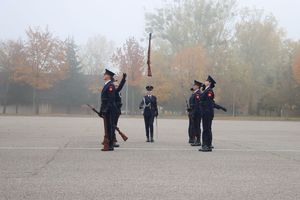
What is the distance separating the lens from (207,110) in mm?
13758

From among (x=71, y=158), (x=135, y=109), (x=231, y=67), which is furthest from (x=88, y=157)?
(x=135, y=109)

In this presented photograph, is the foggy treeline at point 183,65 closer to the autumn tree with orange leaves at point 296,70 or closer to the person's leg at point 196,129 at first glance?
the autumn tree with orange leaves at point 296,70

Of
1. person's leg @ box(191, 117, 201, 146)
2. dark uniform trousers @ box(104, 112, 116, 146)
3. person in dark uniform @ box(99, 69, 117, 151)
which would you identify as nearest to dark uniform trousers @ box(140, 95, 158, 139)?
person's leg @ box(191, 117, 201, 146)

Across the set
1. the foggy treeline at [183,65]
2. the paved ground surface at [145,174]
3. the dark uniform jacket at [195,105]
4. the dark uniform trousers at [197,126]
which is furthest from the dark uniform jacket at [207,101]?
the foggy treeline at [183,65]

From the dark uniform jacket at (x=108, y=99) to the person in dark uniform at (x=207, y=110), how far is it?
101 inches

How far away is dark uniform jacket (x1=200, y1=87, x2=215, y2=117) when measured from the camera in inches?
539

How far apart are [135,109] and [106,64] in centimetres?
1420

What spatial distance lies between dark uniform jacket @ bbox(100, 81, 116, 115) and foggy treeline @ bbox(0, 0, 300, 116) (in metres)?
42.3

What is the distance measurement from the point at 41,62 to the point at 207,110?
45199mm

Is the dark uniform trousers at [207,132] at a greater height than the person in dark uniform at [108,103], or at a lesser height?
lesser

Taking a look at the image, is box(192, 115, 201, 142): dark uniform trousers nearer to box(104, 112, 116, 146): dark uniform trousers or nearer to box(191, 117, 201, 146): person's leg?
box(191, 117, 201, 146): person's leg

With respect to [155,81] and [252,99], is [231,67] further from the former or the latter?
[155,81]

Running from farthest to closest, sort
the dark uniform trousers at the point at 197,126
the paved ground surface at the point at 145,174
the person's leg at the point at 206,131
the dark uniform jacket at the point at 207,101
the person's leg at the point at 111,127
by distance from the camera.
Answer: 1. the dark uniform trousers at the point at 197,126
2. the dark uniform jacket at the point at 207,101
3. the person's leg at the point at 206,131
4. the person's leg at the point at 111,127
5. the paved ground surface at the point at 145,174

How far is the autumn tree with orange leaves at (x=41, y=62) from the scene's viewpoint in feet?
185
